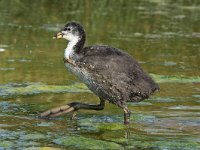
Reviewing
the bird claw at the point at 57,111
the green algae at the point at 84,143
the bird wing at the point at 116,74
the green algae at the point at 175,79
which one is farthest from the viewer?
the green algae at the point at 175,79

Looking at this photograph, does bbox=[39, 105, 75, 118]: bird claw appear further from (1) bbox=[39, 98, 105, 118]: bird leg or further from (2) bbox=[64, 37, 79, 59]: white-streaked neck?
(2) bbox=[64, 37, 79, 59]: white-streaked neck

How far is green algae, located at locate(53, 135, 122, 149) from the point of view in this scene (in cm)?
912

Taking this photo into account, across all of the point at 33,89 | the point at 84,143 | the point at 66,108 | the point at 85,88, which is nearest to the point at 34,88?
the point at 33,89

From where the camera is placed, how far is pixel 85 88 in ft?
43.6

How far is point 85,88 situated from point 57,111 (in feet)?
7.82

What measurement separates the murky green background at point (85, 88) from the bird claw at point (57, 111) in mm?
113

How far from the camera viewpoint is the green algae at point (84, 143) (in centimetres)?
912

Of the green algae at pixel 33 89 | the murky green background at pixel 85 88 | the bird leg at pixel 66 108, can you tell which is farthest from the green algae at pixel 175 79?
the bird leg at pixel 66 108

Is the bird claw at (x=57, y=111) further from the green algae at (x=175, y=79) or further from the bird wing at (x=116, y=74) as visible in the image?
the green algae at (x=175, y=79)

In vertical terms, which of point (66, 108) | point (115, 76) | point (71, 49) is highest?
point (71, 49)

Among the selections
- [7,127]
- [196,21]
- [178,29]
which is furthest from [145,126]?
[196,21]

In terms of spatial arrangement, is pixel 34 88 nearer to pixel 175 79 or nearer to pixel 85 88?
pixel 85 88

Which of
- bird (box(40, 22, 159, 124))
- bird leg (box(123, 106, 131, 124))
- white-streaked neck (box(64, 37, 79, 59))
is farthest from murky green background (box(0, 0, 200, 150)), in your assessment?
white-streaked neck (box(64, 37, 79, 59))

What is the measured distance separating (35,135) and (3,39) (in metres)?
8.88
